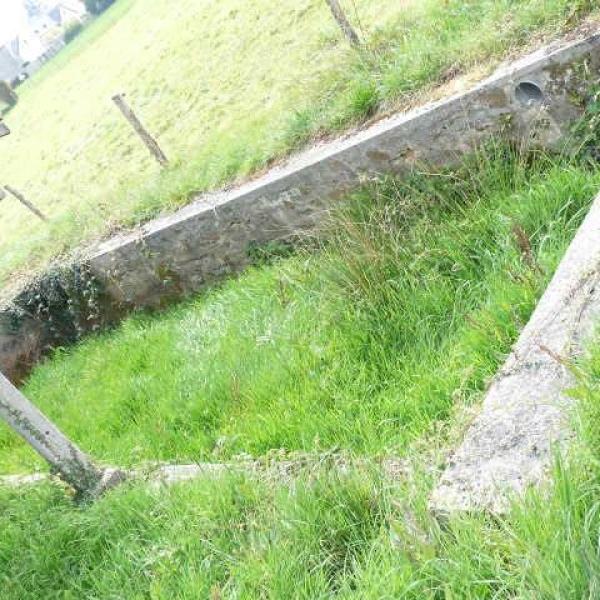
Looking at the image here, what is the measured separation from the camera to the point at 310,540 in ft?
9.47

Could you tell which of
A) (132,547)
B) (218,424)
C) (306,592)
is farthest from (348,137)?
(306,592)

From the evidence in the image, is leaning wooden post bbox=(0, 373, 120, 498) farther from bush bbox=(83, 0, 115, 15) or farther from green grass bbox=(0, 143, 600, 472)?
bush bbox=(83, 0, 115, 15)

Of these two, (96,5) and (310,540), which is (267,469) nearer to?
(310,540)

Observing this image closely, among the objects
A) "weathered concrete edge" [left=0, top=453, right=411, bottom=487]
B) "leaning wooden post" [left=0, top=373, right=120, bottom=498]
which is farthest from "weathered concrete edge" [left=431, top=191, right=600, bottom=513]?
"leaning wooden post" [left=0, top=373, right=120, bottom=498]

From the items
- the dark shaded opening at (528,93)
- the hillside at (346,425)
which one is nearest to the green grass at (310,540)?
the hillside at (346,425)

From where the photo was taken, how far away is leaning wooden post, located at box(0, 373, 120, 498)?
4207 millimetres

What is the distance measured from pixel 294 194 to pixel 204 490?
11.0ft

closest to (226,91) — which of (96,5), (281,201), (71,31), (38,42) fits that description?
(281,201)

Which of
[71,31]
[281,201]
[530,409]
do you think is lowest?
[281,201]

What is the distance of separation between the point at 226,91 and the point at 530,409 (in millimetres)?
11109

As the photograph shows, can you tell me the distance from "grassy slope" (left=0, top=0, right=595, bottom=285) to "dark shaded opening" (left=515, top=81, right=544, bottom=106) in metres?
0.63

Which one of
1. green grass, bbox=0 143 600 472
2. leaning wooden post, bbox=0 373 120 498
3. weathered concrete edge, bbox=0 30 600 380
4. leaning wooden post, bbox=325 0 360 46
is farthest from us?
leaning wooden post, bbox=325 0 360 46

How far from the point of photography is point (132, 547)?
347 cm

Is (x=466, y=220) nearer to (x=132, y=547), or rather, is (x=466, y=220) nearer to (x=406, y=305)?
(x=406, y=305)
